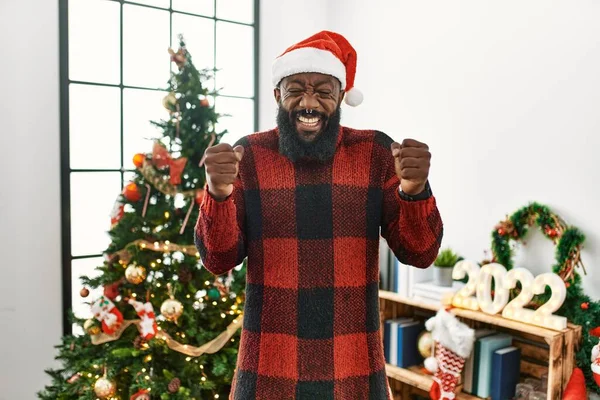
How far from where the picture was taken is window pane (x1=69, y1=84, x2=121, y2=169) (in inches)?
97.2

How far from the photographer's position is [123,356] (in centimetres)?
196

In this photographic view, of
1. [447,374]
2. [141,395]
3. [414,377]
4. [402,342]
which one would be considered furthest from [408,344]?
[141,395]

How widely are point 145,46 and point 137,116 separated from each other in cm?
37

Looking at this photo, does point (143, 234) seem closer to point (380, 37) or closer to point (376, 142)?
point (376, 142)

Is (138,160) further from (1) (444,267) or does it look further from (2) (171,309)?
(1) (444,267)

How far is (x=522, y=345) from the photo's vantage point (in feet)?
6.84

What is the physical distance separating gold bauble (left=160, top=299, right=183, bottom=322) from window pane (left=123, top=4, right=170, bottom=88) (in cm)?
125

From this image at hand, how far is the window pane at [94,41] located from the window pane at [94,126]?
2.8 inches

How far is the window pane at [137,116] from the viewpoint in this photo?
263 centimetres

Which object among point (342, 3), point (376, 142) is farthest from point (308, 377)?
point (342, 3)

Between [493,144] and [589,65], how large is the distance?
46 cm

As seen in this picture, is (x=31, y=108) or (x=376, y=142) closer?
(x=376, y=142)

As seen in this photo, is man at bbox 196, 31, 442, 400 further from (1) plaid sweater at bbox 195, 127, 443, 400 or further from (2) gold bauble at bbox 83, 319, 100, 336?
(2) gold bauble at bbox 83, 319, 100, 336

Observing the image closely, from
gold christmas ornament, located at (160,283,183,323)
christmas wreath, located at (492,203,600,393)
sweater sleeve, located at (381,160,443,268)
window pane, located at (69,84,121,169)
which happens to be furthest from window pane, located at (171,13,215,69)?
sweater sleeve, located at (381,160,443,268)
